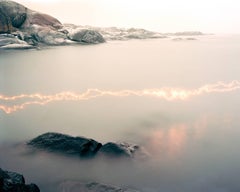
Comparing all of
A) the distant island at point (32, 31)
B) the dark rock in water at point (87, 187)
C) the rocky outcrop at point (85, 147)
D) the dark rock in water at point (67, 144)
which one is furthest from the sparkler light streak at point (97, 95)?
the distant island at point (32, 31)

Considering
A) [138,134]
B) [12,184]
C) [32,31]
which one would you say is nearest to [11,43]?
[32,31]

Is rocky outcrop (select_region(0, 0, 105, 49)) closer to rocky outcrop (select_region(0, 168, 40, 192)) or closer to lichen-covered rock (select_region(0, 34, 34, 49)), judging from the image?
lichen-covered rock (select_region(0, 34, 34, 49))

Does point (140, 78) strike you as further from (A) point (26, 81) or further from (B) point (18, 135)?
(B) point (18, 135)

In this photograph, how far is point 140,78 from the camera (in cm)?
2927

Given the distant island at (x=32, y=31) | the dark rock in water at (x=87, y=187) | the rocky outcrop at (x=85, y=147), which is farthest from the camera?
the distant island at (x=32, y=31)

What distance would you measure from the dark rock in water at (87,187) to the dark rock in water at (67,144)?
1.91 metres

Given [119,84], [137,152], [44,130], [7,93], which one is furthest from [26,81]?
[137,152]

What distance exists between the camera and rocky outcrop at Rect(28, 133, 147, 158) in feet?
35.3

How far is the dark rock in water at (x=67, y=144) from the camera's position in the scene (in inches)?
425

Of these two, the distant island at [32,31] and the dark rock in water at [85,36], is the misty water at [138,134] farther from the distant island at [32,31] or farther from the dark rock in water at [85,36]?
the dark rock in water at [85,36]

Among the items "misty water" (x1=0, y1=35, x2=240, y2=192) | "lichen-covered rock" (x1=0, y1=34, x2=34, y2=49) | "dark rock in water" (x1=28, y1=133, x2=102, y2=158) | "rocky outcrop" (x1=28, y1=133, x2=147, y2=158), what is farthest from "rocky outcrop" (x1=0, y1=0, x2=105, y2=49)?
"rocky outcrop" (x1=28, y1=133, x2=147, y2=158)

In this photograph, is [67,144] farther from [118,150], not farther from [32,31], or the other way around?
[32,31]

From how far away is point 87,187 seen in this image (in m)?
8.62

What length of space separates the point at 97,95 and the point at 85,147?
10.7 meters
